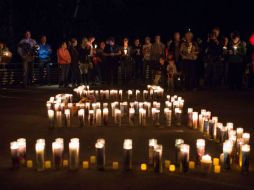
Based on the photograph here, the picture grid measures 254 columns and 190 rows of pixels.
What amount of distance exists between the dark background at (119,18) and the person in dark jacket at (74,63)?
6033 millimetres

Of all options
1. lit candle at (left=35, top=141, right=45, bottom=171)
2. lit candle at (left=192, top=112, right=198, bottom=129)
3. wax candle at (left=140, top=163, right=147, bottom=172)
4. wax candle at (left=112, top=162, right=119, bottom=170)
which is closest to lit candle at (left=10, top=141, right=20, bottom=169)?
lit candle at (left=35, top=141, right=45, bottom=171)

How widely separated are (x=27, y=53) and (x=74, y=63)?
1.74 m

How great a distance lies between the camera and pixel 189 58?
46.9ft

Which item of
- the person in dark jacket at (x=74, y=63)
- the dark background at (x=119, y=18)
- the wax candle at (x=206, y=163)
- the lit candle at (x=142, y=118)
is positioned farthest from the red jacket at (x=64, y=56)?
the wax candle at (x=206, y=163)

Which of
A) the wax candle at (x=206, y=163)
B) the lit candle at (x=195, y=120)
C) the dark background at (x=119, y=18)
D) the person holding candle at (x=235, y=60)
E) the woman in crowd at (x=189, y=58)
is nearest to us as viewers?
the wax candle at (x=206, y=163)

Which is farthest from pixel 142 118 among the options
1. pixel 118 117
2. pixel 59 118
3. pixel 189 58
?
pixel 189 58

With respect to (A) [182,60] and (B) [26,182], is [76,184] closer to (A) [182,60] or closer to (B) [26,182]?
(B) [26,182]

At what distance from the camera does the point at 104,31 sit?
27844 millimetres

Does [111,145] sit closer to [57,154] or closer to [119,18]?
[57,154]

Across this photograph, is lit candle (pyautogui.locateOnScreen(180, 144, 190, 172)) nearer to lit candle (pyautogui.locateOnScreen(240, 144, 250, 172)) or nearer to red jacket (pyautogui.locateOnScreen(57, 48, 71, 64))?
lit candle (pyautogui.locateOnScreen(240, 144, 250, 172))

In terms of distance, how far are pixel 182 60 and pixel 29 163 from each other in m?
9.80

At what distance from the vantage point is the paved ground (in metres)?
4.77

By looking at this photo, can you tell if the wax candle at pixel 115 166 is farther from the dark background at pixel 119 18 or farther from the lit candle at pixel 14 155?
the dark background at pixel 119 18

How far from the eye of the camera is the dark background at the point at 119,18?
22594 millimetres
